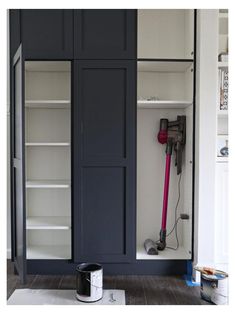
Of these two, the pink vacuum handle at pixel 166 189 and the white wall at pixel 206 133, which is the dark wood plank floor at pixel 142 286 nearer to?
the white wall at pixel 206 133

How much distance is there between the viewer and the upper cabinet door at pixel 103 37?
2.86m

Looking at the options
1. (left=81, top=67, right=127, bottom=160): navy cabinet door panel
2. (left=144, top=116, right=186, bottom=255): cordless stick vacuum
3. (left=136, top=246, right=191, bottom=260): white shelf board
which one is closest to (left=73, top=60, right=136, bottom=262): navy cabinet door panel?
(left=81, top=67, right=127, bottom=160): navy cabinet door panel

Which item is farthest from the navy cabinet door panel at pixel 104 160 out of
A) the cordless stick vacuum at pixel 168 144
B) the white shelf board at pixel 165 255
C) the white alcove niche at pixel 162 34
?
the white alcove niche at pixel 162 34

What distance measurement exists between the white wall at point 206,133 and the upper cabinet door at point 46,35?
112 centimetres

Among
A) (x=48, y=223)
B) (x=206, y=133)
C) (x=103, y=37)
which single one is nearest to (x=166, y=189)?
(x=206, y=133)

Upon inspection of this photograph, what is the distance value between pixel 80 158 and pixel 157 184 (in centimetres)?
90

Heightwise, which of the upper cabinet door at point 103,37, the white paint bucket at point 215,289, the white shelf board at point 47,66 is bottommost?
the white paint bucket at point 215,289

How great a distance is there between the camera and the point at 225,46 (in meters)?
2.98

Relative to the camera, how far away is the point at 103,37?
287cm

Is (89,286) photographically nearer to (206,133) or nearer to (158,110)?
(206,133)

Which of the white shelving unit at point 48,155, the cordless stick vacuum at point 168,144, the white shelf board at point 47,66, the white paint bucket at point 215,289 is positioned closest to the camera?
the white paint bucket at point 215,289

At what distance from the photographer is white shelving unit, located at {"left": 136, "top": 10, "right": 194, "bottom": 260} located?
3.21m
